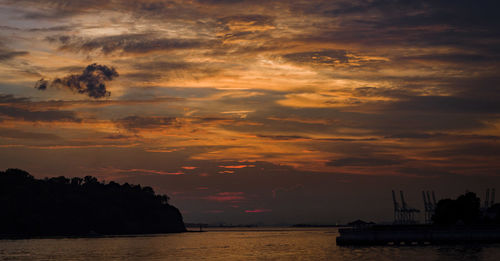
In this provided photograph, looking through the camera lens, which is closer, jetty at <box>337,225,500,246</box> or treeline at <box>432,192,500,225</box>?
jetty at <box>337,225,500,246</box>

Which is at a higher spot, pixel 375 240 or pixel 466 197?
pixel 466 197

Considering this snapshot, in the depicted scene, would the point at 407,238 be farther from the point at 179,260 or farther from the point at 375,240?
the point at 179,260

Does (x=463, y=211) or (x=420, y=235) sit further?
(x=463, y=211)

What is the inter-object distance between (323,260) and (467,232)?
4434cm

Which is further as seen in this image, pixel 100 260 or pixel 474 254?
pixel 100 260

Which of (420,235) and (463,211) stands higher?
(463,211)

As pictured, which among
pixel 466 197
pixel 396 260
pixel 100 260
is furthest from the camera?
pixel 466 197

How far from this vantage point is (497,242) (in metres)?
132

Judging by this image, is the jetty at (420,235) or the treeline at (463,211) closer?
the jetty at (420,235)

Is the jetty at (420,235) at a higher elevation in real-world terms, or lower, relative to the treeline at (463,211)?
lower

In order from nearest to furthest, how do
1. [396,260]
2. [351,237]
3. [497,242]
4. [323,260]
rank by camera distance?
[396,260]
[323,260]
[497,242]
[351,237]

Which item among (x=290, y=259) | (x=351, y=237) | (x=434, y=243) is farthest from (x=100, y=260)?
(x=434, y=243)

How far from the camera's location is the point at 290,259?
357 ft

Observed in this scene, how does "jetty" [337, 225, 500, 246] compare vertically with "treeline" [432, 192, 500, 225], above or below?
below
